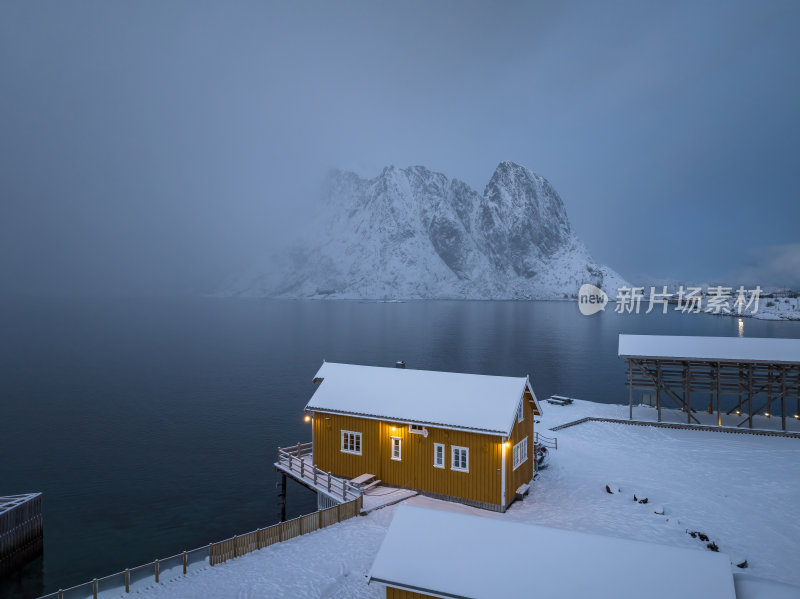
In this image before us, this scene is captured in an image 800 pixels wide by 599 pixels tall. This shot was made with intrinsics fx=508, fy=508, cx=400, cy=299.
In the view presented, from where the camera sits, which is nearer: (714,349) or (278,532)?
(278,532)

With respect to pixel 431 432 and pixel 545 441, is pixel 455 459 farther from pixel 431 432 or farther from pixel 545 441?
pixel 545 441

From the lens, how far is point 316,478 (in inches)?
1004

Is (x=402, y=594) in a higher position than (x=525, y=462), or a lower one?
higher

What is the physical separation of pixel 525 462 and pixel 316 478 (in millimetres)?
10555

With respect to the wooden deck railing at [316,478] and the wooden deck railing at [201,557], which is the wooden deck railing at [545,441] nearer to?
the wooden deck railing at [316,478]

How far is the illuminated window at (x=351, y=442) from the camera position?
2592 centimetres

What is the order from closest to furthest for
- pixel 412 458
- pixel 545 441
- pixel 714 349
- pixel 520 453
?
pixel 412 458
pixel 520 453
pixel 545 441
pixel 714 349

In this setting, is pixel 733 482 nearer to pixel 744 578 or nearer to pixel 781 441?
pixel 781 441

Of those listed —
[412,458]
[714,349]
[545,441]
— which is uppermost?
[714,349]

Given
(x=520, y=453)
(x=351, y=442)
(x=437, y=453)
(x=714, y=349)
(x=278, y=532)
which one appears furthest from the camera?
(x=714, y=349)

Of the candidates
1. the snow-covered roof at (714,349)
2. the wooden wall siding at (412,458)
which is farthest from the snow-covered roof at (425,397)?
the snow-covered roof at (714,349)

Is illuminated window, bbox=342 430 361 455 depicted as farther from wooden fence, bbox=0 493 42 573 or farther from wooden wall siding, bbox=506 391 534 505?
wooden fence, bbox=0 493 42 573

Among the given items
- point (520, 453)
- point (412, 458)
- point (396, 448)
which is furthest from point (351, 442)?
point (520, 453)

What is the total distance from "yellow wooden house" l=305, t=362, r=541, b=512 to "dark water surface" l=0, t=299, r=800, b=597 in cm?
778
